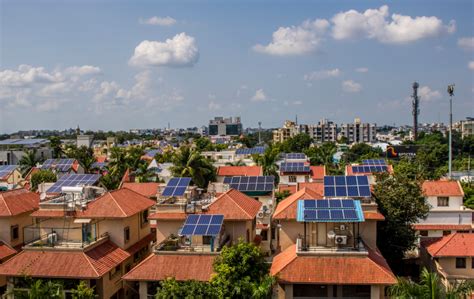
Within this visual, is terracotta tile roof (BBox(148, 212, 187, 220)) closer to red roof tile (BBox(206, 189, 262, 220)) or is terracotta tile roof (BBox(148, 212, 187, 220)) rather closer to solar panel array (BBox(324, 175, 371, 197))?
red roof tile (BBox(206, 189, 262, 220))

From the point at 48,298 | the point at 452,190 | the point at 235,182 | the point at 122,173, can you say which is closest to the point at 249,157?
the point at 122,173

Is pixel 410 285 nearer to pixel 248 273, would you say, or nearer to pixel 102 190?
pixel 248 273

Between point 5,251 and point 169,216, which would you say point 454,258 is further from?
point 5,251

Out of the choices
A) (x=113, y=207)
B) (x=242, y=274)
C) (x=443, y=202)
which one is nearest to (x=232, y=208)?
(x=242, y=274)

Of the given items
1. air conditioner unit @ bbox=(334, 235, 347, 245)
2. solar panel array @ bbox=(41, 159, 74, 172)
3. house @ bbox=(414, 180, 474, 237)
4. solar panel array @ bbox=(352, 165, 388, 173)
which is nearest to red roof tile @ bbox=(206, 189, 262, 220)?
air conditioner unit @ bbox=(334, 235, 347, 245)

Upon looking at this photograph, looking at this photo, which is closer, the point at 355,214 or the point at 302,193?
the point at 355,214

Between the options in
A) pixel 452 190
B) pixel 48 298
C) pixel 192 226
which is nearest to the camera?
pixel 48 298

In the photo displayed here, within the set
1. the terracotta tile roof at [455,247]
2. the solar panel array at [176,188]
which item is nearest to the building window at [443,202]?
the terracotta tile roof at [455,247]

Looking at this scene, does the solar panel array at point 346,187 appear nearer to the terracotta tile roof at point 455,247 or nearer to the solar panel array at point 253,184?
the terracotta tile roof at point 455,247
